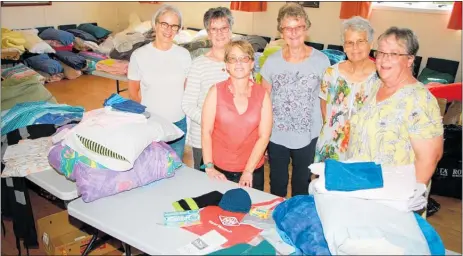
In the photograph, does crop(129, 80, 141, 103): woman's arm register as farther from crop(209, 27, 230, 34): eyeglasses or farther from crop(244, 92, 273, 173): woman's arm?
crop(244, 92, 273, 173): woman's arm

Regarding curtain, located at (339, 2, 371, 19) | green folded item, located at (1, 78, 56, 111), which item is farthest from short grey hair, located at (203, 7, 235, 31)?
curtain, located at (339, 2, 371, 19)

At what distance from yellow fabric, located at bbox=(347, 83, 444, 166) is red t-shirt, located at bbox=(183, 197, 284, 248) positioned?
0.51m

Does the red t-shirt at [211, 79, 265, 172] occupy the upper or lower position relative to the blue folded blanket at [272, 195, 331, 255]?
upper

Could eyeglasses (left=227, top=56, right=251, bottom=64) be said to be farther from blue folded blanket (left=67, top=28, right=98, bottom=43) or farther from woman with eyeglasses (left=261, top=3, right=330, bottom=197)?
blue folded blanket (left=67, top=28, right=98, bottom=43)

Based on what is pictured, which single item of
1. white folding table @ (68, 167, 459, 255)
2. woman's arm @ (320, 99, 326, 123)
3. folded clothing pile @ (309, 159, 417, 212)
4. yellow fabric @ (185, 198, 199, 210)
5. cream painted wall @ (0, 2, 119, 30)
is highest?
cream painted wall @ (0, 2, 119, 30)

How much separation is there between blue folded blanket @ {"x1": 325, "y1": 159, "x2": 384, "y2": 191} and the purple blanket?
0.82 meters

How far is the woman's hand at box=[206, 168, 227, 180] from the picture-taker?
86.9 inches

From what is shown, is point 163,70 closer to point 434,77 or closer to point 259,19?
point 434,77

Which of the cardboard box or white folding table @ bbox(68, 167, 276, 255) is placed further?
the cardboard box

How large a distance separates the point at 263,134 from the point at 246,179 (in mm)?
237

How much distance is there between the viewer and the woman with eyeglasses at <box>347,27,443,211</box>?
1812 millimetres

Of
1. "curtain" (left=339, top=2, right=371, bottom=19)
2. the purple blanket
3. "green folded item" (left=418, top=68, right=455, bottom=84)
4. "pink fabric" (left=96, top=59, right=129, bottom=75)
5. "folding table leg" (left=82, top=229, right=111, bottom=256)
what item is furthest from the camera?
"curtain" (left=339, top=2, right=371, bottom=19)

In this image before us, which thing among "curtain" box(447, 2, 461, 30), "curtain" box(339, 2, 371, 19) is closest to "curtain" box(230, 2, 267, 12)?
"curtain" box(339, 2, 371, 19)

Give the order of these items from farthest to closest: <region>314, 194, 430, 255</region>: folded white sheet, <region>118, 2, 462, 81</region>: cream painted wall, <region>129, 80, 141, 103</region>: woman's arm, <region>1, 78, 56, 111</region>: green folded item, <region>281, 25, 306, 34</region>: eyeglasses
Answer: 1. <region>118, 2, 462, 81</region>: cream painted wall
2. <region>1, 78, 56, 111</region>: green folded item
3. <region>129, 80, 141, 103</region>: woman's arm
4. <region>281, 25, 306, 34</region>: eyeglasses
5. <region>314, 194, 430, 255</region>: folded white sheet
